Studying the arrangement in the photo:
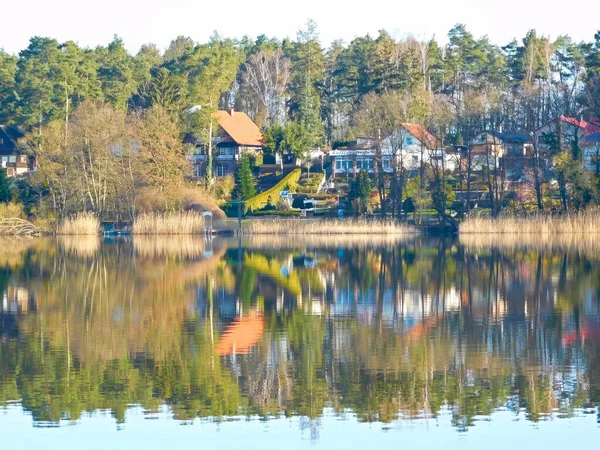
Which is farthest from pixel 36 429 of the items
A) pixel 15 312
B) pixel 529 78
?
pixel 529 78

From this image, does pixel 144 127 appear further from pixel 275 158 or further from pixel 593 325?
pixel 593 325

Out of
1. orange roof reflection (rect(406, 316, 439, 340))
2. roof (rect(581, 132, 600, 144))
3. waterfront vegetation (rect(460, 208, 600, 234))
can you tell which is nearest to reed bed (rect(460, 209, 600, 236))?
waterfront vegetation (rect(460, 208, 600, 234))

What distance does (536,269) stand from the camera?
120 ft

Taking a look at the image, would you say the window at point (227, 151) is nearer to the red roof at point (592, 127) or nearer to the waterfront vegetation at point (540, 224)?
the red roof at point (592, 127)

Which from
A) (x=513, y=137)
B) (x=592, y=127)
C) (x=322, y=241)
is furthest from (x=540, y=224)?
(x=513, y=137)

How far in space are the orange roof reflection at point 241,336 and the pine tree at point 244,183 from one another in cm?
5126

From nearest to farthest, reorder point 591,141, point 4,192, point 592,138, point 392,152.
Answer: point 591,141 → point 4,192 → point 592,138 → point 392,152

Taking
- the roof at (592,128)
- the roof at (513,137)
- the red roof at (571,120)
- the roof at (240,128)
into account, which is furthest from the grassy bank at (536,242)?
the roof at (240,128)

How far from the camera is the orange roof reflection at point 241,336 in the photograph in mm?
19812

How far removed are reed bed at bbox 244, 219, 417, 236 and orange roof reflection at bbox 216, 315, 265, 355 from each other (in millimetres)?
35837

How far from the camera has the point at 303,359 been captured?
60.6ft

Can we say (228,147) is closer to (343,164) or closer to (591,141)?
(343,164)

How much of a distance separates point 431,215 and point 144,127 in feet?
62.9

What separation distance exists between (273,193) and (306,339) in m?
55.6
